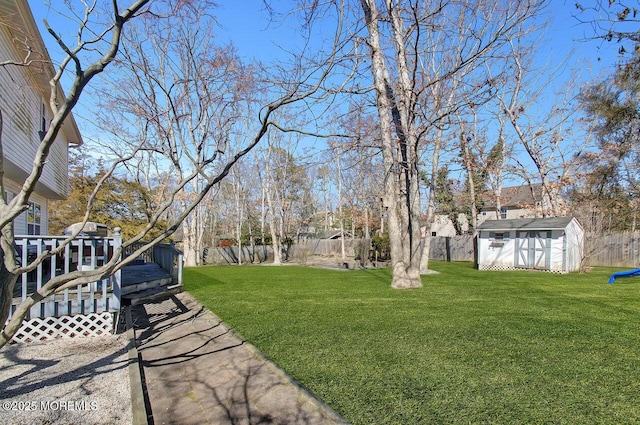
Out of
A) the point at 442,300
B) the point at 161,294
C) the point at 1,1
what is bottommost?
the point at 442,300

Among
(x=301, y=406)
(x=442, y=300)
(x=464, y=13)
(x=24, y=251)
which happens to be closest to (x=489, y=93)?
(x=464, y=13)

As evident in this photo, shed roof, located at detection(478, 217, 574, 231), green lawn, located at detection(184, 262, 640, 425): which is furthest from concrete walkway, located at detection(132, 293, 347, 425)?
shed roof, located at detection(478, 217, 574, 231)

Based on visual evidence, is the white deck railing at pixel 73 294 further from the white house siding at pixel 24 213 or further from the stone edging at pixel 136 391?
the white house siding at pixel 24 213

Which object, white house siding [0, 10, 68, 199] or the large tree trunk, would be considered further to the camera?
the large tree trunk

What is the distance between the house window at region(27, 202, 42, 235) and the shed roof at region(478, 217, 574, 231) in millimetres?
19372

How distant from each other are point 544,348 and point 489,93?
5919 millimetres

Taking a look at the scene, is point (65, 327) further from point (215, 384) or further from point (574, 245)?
point (574, 245)

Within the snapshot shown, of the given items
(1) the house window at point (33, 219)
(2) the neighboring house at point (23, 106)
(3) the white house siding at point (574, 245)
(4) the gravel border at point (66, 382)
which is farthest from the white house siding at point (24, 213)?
(3) the white house siding at point (574, 245)

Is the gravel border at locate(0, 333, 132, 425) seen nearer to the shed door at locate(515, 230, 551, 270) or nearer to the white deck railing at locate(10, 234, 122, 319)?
the white deck railing at locate(10, 234, 122, 319)

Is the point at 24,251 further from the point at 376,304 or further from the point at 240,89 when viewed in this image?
the point at 376,304

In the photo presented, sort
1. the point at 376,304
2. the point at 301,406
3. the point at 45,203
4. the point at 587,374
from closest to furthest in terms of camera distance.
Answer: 1. the point at 301,406
2. the point at 587,374
3. the point at 376,304
4. the point at 45,203

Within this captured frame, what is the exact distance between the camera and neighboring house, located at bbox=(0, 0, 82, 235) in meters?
6.81

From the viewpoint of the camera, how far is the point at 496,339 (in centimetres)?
543

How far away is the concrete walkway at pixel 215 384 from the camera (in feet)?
10.7
